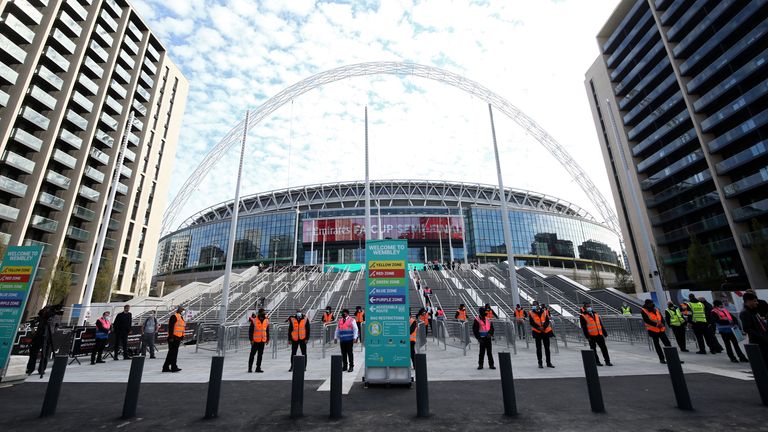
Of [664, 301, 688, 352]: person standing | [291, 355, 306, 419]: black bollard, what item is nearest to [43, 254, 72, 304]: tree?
[291, 355, 306, 419]: black bollard

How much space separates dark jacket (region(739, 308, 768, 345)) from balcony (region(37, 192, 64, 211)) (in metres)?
54.0

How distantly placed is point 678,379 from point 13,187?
165 feet

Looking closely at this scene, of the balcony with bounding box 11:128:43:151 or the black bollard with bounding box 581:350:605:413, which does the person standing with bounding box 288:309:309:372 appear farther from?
the balcony with bounding box 11:128:43:151

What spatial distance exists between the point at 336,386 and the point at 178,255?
101504 millimetres

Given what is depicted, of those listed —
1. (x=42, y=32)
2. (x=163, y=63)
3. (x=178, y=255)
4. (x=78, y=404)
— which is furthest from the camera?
(x=178, y=255)

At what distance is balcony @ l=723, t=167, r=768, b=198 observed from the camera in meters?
32.9

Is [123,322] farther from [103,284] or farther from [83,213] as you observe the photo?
[83,213]

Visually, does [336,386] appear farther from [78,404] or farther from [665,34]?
[665,34]

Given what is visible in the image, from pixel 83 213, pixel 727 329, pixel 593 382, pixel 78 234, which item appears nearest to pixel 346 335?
pixel 593 382

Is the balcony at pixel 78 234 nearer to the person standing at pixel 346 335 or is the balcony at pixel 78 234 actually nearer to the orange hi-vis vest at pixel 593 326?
the person standing at pixel 346 335

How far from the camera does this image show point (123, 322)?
493 inches

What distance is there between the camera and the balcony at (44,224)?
3647 cm

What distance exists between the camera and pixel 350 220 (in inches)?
3029

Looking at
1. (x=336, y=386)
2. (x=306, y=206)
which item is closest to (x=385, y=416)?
(x=336, y=386)
